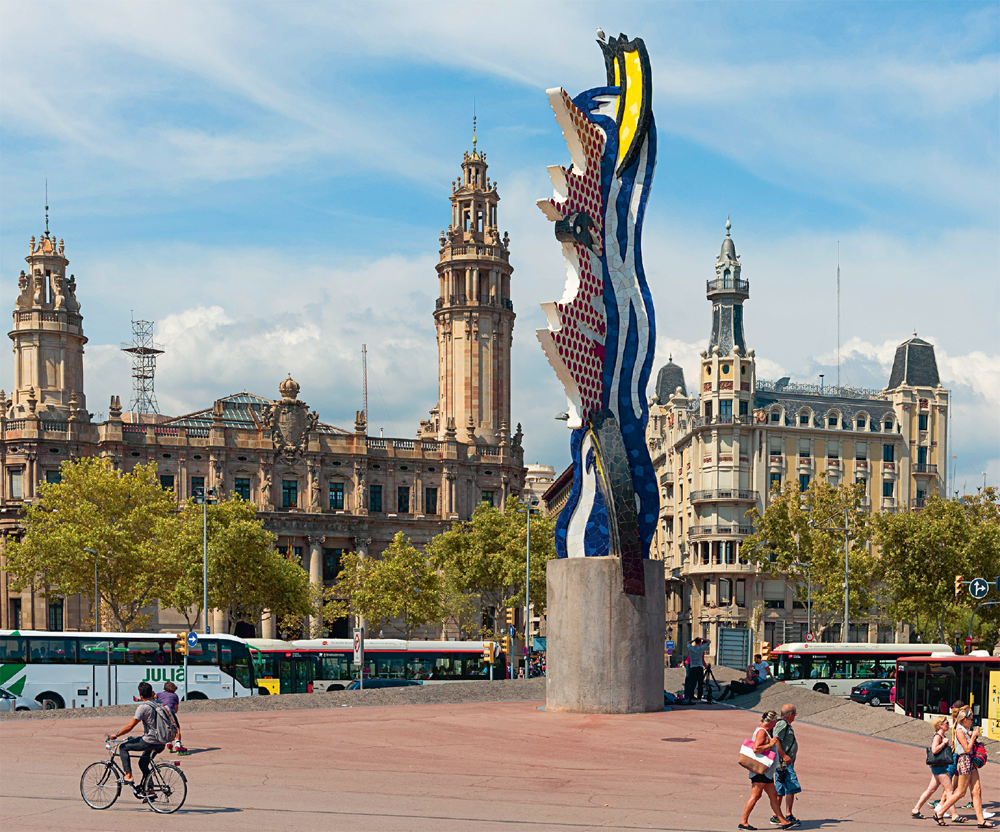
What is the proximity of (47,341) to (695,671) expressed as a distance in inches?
2772

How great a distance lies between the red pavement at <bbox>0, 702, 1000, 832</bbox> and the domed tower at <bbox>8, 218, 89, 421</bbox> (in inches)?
2520

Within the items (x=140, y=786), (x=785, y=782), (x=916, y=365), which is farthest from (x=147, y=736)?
(x=916, y=365)

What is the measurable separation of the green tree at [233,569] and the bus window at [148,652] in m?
24.2

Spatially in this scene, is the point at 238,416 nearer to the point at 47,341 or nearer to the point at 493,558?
the point at 47,341

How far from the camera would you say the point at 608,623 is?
34.0 m

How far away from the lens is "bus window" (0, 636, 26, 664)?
144 ft

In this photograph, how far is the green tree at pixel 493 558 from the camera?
79.8 m

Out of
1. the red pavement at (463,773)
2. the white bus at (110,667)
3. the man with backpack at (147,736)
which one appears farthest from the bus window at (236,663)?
the man with backpack at (147,736)

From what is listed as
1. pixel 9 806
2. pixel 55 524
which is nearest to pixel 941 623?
pixel 55 524

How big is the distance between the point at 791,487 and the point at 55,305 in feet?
183

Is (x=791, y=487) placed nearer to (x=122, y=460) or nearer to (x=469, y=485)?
(x=469, y=485)

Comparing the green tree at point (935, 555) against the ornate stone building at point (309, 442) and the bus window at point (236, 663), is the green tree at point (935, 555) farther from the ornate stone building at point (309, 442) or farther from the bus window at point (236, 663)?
the ornate stone building at point (309, 442)

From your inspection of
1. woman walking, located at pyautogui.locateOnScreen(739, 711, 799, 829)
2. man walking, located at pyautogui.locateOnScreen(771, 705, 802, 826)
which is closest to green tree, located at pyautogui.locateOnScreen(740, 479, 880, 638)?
man walking, located at pyautogui.locateOnScreen(771, 705, 802, 826)

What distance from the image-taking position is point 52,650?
44219mm
